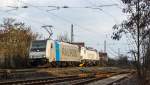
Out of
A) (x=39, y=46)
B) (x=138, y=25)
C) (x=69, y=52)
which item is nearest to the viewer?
(x=138, y=25)

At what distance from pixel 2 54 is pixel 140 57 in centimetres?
3804

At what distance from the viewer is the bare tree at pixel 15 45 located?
5651 centimetres

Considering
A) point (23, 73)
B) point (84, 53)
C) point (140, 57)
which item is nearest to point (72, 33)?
point (84, 53)

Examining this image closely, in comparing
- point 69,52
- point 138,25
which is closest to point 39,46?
point 69,52

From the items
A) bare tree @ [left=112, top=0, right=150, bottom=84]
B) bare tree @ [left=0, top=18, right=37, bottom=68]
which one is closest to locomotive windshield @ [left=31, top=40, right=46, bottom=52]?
bare tree @ [left=0, top=18, right=37, bottom=68]

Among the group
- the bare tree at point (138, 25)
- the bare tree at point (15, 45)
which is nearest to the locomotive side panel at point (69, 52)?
the bare tree at point (15, 45)

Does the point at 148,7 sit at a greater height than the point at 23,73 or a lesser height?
greater

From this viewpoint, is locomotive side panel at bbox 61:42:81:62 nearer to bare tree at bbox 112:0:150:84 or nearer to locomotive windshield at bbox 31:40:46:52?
locomotive windshield at bbox 31:40:46:52

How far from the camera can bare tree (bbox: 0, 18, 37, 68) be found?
56506 millimetres

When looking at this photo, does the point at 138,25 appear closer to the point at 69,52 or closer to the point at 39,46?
the point at 39,46

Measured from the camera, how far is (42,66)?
52.1 m

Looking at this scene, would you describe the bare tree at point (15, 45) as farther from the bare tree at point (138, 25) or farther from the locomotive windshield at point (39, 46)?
the bare tree at point (138, 25)

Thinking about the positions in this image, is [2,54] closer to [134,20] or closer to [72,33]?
[72,33]

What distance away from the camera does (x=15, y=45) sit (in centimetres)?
6419
